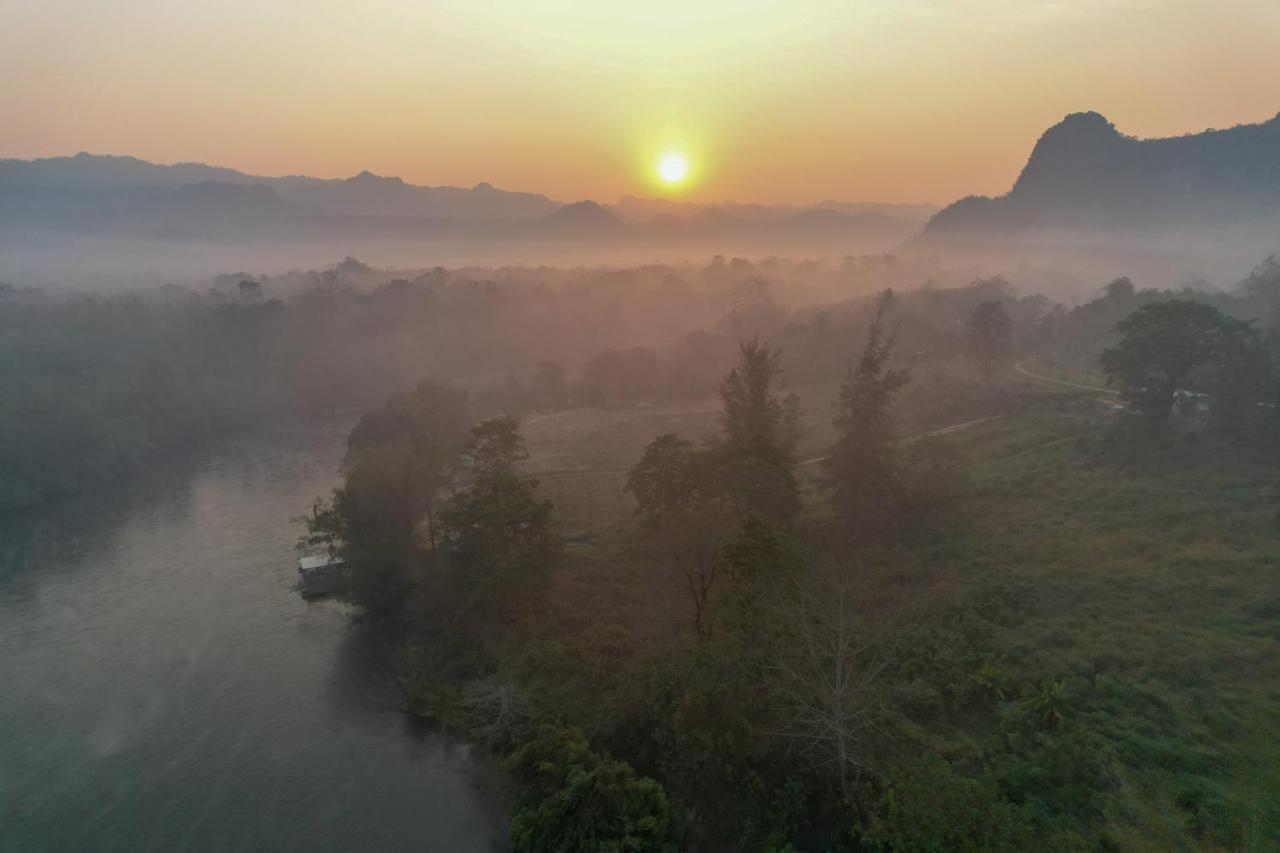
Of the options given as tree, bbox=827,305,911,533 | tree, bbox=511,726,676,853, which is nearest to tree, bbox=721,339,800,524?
tree, bbox=827,305,911,533

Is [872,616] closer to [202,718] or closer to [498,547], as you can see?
[498,547]

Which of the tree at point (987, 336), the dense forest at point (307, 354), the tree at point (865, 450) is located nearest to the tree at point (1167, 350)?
the tree at point (865, 450)

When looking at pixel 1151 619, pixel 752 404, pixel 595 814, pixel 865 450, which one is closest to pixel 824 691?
pixel 595 814

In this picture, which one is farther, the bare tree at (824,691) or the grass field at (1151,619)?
the bare tree at (824,691)

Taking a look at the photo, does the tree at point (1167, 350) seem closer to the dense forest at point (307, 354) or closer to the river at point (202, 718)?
the river at point (202, 718)

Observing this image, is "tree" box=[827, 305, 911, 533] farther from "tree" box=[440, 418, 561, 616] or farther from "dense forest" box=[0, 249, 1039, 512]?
"dense forest" box=[0, 249, 1039, 512]

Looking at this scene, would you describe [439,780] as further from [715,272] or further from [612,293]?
[715,272]
